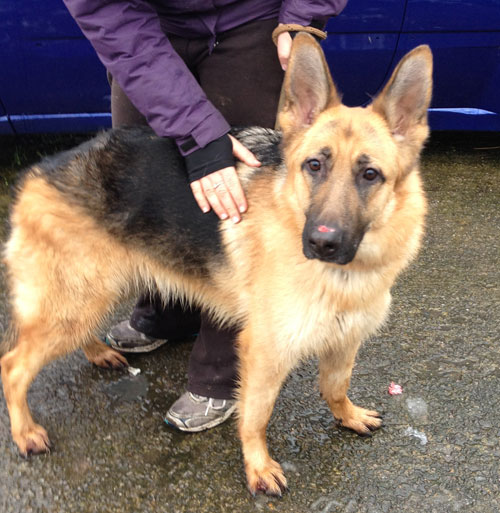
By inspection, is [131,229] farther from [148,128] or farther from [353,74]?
[353,74]

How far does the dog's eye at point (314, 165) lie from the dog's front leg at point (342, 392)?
2.90 ft

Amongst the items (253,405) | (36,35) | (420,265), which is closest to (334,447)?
(253,405)

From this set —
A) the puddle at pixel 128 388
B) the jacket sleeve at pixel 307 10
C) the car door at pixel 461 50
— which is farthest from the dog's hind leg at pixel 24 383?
the car door at pixel 461 50

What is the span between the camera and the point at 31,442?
8.79 feet

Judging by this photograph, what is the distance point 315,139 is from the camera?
2.23m

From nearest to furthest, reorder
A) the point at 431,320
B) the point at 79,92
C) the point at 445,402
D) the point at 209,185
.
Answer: the point at 209,185 < the point at 445,402 < the point at 431,320 < the point at 79,92

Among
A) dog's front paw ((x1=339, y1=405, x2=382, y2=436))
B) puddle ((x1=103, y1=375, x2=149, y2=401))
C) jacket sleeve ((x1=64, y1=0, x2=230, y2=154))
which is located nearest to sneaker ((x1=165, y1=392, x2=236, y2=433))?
puddle ((x1=103, y1=375, x2=149, y2=401))

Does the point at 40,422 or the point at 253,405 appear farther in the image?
the point at 40,422

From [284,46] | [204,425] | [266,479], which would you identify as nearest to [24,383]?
[204,425]

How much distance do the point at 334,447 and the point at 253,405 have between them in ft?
1.74

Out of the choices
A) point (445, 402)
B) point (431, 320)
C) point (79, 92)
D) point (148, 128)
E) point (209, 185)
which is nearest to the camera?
point (209, 185)

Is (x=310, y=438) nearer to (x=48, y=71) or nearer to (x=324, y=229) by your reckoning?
(x=324, y=229)

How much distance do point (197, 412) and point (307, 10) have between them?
1.98 metres

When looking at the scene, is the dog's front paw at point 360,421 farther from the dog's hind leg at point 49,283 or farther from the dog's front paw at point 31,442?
the dog's front paw at point 31,442
